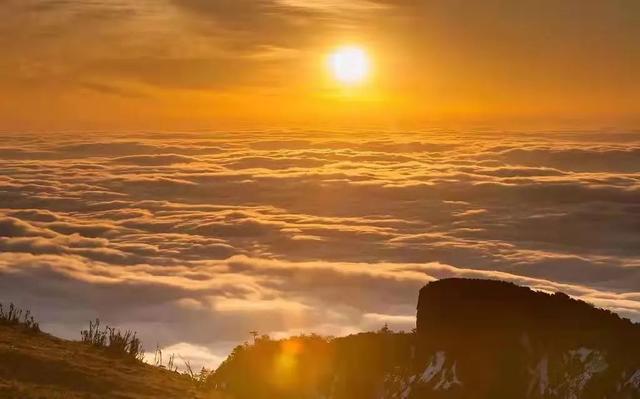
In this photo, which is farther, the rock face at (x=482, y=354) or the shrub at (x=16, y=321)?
the shrub at (x=16, y=321)

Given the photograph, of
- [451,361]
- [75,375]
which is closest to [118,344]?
[75,375]

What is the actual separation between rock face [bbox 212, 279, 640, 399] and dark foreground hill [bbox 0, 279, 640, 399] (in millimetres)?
11

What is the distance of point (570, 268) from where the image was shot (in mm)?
101562

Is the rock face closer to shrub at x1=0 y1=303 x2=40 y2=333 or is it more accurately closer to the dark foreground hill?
the dark foreground hill

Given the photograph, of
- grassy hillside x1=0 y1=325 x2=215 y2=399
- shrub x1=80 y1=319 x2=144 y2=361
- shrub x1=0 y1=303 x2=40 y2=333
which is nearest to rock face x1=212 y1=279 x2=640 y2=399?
grassy hillside x1=0 y1=325 x2=215 y2=399

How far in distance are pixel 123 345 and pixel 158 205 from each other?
144 meters

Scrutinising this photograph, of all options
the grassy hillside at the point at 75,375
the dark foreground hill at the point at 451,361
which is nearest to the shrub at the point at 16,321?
the grassy hillside at the point at 75,375

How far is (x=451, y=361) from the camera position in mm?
9250

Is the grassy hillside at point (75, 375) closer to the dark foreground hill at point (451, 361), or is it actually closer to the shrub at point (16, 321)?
the dark foreground hill at point (451, 361)

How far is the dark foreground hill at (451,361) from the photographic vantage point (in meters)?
8.82

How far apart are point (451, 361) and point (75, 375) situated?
5068 mm

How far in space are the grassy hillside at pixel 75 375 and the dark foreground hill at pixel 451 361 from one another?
0.10ft

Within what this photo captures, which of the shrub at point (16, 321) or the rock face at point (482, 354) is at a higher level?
the shrub at point (16, 321)

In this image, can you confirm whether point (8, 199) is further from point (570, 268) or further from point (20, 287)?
point (570, 268)
